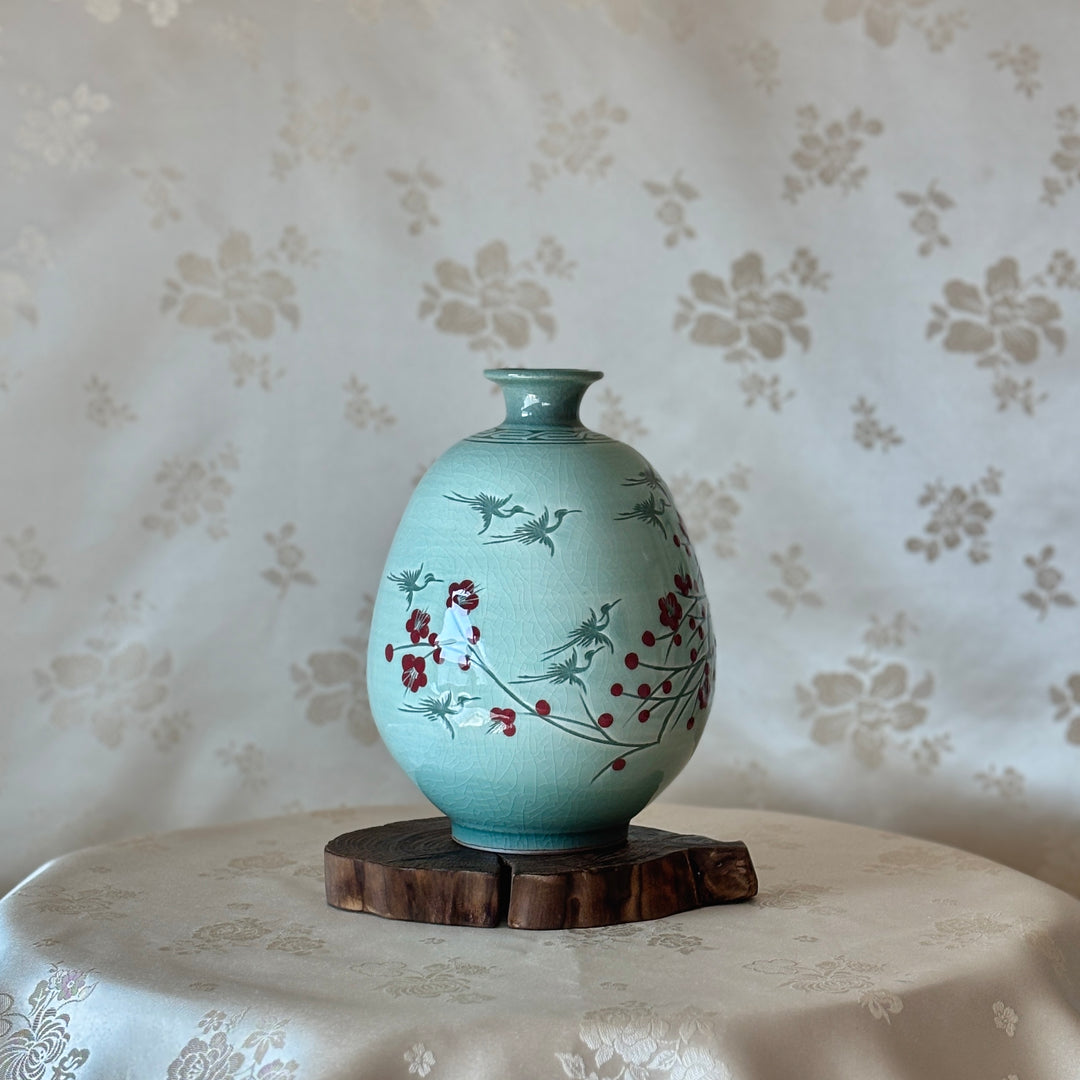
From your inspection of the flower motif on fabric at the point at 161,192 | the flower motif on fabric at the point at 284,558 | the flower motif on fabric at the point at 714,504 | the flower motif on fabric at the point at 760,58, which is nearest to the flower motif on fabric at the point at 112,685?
the flower motif on fabric at the point at 284,558

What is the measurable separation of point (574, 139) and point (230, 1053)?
1282mm

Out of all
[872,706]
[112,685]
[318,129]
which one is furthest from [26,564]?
[872,706]

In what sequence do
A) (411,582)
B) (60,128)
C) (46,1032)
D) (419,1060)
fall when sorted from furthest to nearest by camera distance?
(60,128), (411,582), (46,1032), (419,1060)

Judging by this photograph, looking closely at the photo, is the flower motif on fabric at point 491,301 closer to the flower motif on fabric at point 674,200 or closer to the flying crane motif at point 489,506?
the flower motif on fabric at point 674,200

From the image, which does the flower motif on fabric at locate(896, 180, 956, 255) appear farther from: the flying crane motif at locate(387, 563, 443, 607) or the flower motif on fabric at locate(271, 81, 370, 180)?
the flying crane motif at locate(387, 563, 443, 607)

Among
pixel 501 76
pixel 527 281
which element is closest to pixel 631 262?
pixel 527 281

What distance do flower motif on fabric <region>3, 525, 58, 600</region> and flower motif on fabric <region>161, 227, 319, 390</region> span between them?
0.31 meters

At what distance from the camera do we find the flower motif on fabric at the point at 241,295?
67.5 inches

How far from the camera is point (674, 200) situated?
1.78 m

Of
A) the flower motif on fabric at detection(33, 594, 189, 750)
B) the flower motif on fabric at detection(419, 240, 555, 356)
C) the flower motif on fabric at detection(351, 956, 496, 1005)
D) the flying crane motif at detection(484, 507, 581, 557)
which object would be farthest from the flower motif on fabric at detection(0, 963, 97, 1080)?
the flower motif on fabric at detection(419, 240, 555, 356)

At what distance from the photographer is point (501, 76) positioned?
176cm

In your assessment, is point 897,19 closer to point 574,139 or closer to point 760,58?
point 760,58

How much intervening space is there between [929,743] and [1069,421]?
0.44m

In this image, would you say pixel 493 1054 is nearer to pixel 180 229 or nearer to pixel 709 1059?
pixel 709 1059
